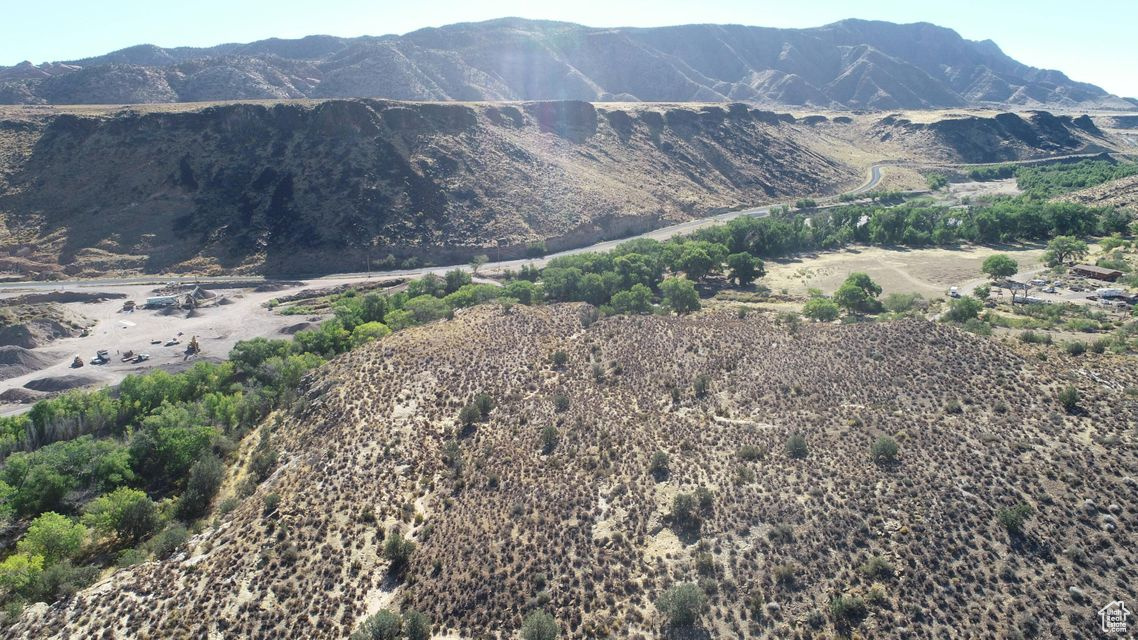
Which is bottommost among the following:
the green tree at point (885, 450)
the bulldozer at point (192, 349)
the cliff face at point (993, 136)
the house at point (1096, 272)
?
the bulldozer at point (192, 349)

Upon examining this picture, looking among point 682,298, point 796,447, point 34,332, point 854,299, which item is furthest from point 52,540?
point 854,299

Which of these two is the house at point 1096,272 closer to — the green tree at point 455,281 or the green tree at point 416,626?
the green tree at point 455,281

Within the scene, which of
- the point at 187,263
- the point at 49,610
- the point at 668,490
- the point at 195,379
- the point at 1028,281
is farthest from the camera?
the point at 187,263

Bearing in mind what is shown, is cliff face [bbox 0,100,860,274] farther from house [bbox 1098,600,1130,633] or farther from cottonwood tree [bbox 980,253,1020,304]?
house [bbox 1098,600,1130,633]

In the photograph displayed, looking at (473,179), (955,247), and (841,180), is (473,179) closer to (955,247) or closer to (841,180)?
(955,247)

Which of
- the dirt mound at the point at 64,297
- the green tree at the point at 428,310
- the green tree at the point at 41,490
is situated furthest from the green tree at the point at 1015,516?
the dirt mound at the point at 64,297

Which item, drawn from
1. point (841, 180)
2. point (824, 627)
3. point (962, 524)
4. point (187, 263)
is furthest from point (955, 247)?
point (187, 263)
